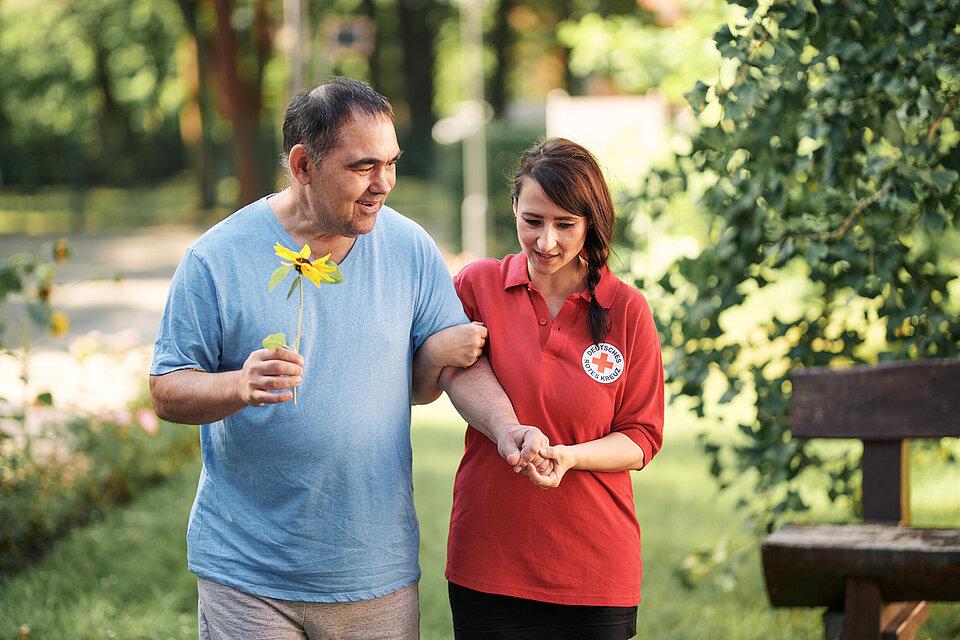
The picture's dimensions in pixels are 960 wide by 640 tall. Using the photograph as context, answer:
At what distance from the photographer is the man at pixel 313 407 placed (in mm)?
2627

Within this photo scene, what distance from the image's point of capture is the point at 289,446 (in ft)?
8.78

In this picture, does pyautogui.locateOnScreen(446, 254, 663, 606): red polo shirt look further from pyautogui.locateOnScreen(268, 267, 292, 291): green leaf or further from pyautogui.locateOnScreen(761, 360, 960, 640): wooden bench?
pyautogui.locateOnScreen(761, 360, 960, 640): wooden bench

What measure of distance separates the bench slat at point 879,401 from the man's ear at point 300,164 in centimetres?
196

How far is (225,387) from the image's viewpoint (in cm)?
250

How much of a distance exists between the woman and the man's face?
36cm

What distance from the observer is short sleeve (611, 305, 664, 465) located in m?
2.84

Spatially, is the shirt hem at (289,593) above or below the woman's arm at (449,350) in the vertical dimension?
below

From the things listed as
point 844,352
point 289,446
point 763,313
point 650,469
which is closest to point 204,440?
point 289,446

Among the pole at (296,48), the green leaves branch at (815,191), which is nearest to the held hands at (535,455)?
the green leaves branch at (815,191)

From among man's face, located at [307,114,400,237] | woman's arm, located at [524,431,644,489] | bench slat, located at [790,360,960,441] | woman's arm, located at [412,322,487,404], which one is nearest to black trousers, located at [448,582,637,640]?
woman's arm, located at [524,431,644,489]

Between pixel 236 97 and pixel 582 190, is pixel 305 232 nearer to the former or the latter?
pixel 582 190

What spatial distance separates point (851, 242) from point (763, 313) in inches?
246

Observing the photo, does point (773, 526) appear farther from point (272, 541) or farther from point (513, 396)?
point (272, 541)

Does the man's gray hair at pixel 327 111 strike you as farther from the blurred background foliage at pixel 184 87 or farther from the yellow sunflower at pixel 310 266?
the blurred background foliage at pixel 184 87
